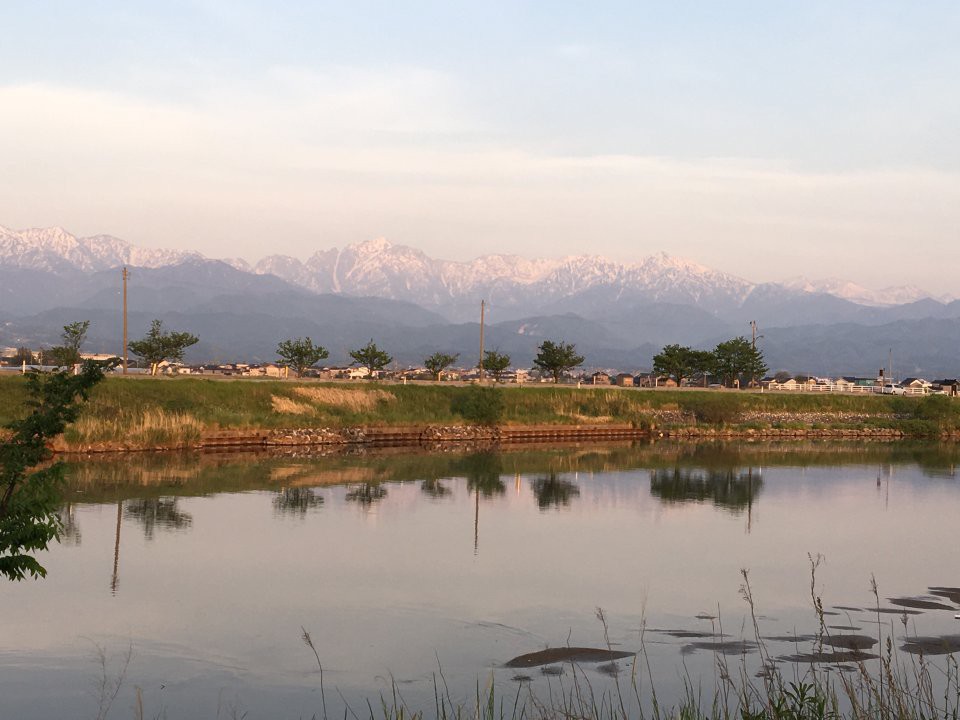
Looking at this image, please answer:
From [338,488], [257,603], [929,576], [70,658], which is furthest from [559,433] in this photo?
[70,658]

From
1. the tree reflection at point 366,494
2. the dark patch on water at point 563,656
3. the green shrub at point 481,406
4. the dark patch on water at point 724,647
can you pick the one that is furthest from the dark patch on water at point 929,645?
the green shrub at point 481,406

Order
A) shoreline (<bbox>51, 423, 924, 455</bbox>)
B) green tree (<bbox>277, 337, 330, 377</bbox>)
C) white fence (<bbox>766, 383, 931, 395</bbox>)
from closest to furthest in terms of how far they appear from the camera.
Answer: shoreline (<bbox>51, 423, 924, 455</bbox>)
green tree (<bbox>277, 337, 330, 377</bbox>)
white fence (<bbox>766, 383, 931, 395</bbox>)

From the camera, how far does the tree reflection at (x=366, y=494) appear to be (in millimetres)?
45594

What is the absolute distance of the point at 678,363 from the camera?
5251 inches

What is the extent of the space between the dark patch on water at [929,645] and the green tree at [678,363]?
4302 inches

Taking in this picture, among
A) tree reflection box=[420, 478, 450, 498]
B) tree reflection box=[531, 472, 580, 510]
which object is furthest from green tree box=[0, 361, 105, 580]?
tree reflection box=[420, 478, 450, 498]

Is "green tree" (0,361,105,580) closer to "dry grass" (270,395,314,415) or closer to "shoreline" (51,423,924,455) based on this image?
"shoreline" (51,423,924,455)

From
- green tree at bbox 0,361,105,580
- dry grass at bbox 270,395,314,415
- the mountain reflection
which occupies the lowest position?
the mountain reflection

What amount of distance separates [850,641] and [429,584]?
11179 millimetres

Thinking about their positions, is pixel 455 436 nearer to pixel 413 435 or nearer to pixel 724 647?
pixel 413 435

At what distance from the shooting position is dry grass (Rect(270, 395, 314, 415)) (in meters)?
73.4

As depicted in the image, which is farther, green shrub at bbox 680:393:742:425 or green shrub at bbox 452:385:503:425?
green shrub at bbox 680:393:742:425

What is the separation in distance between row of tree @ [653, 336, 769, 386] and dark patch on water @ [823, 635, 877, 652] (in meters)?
109

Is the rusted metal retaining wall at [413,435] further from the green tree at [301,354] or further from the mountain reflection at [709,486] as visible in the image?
the green tree at [301,354]
